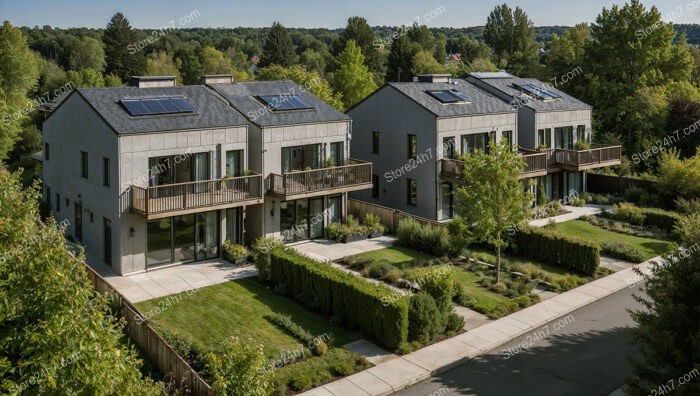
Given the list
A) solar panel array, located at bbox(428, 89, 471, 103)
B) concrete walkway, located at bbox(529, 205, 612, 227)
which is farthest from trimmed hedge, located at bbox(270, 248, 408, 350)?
concrete walkway, located at bbox(529, 205, 612, 227)

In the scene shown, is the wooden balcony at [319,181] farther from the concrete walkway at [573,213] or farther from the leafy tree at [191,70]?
the leafy tree at [191,70]

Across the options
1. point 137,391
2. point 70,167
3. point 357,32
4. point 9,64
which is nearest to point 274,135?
point 70,167

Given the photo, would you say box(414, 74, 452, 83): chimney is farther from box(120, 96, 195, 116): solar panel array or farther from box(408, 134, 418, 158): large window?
box(120, 96, 195, 116): solar panel array

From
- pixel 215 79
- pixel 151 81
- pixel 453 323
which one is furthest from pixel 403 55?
pixel 453 323

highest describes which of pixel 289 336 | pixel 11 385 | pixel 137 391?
pixel 11 385

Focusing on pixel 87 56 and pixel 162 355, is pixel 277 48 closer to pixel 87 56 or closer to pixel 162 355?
pixel 87 56

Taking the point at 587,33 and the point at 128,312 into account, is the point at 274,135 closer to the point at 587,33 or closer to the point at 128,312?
the point at 128,312
